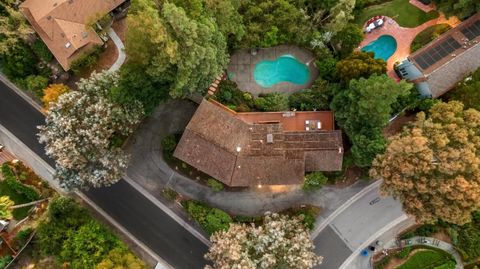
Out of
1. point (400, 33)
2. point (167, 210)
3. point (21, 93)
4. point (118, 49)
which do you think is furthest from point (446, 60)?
point (21, 93)

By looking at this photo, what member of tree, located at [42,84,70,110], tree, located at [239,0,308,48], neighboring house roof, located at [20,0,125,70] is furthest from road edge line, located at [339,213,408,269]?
neighboring house roof, located at [20,0,125,70]

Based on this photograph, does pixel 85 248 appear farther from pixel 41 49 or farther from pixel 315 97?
pixel 315 97

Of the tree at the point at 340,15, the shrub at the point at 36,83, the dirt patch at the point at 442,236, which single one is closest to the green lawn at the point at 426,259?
the dirt patch at the point at 442,236

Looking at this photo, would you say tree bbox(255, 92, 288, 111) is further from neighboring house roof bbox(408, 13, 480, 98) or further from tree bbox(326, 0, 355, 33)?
neighboring house roof bbox(408, 13, 480, 98)

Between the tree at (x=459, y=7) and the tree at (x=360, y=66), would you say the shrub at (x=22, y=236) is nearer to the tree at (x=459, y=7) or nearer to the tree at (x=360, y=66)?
Result: the tree at (x=360, y=66)

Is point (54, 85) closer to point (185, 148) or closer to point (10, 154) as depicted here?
point (10, 154)

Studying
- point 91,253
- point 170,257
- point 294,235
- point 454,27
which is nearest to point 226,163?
point 294,235
